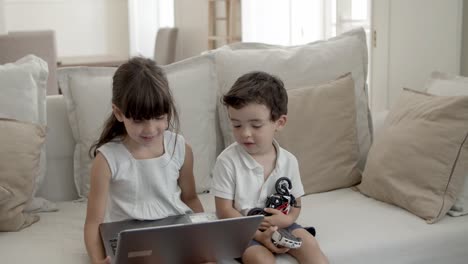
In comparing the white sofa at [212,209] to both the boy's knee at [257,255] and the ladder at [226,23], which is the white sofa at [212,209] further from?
the ladder at [226,23]

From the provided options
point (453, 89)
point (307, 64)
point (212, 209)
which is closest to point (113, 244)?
point (212, 209)

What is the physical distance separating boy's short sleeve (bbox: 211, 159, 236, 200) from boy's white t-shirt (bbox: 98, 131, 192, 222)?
4.8 inches

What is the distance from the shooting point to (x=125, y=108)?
1.68 meters

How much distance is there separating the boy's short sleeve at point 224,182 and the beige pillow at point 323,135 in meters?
0.51

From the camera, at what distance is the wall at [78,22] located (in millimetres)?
6922

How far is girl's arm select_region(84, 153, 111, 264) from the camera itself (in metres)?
1.70

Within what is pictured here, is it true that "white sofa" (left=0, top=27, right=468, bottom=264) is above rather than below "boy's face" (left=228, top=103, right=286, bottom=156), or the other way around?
below

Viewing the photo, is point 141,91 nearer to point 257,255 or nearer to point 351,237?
point 257,255

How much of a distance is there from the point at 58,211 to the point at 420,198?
1176mm

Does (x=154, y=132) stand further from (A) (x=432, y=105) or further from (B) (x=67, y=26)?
(B) (x=67, y=26)

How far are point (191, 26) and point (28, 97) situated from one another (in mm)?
4370

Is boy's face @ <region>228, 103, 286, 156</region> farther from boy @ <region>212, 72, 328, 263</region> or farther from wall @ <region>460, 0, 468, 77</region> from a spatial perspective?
wall @ <region>460, 0, 468, 77</region>

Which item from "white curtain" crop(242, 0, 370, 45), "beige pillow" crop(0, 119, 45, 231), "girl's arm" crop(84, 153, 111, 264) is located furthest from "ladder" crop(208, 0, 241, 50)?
"girl's arm" crop(84, 153, 111, 264)

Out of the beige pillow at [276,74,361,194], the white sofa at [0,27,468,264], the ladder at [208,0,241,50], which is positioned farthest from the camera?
the ladder at [208,0,241,50]
